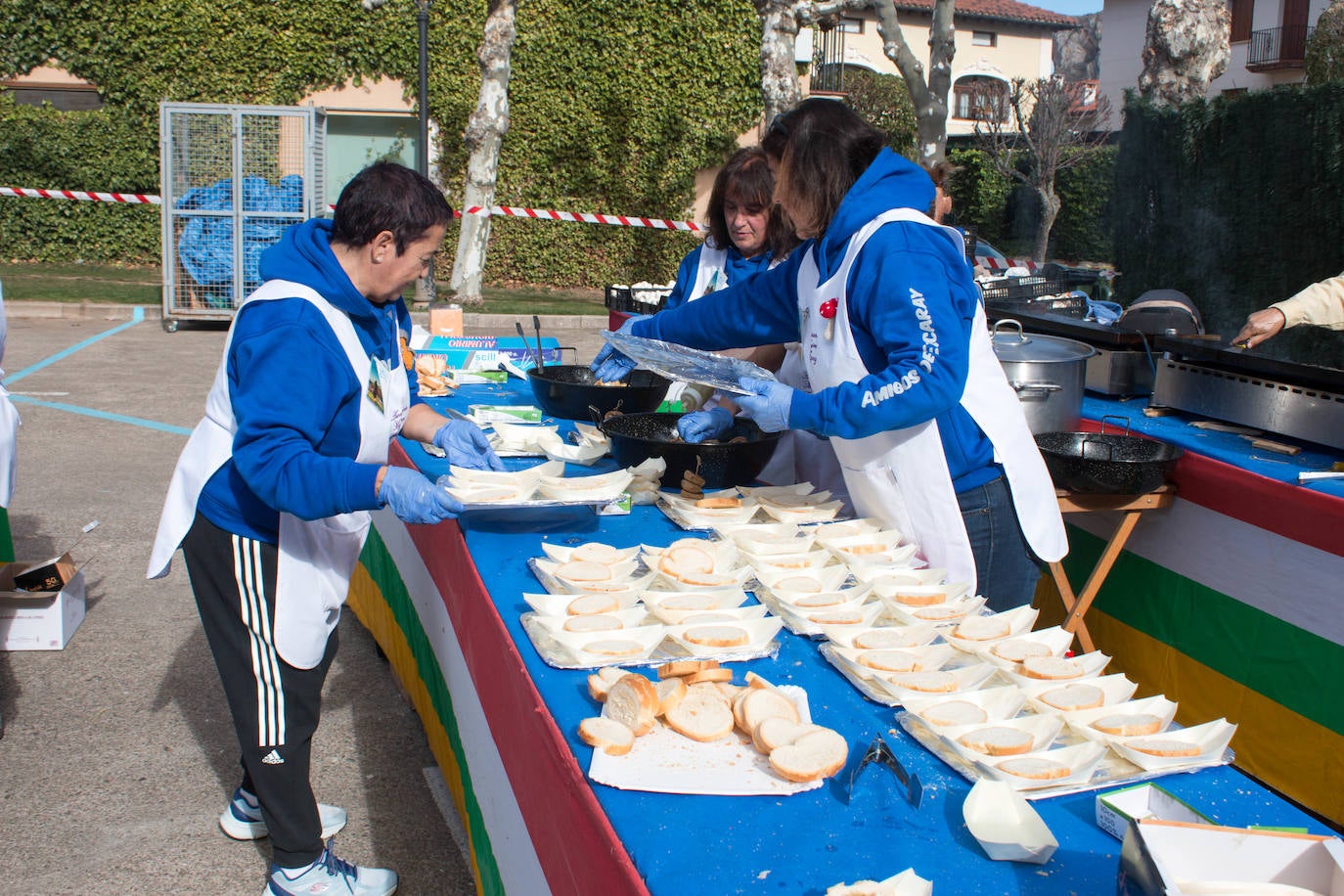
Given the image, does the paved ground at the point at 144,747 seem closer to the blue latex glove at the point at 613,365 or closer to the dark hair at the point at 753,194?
the blue latex glove at the point at 613,365

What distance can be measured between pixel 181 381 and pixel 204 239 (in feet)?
9.78

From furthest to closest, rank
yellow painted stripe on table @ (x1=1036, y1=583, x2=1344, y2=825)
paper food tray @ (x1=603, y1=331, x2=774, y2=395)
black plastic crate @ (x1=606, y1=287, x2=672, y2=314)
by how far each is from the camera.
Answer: black plastic crate @ (x1=606, y1=287, x2=672, y2=314) < yellow painted stripe on table @ (x1=1036, y1=583, x2=1344, y2=825) < paper food tray @ (x1=603, y1=331, x2=774, y2=395)

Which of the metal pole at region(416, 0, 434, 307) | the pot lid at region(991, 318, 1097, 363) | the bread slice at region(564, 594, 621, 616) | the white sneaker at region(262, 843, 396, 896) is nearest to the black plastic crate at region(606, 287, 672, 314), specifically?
the pot lid at region(991, 318, 1097, 363)

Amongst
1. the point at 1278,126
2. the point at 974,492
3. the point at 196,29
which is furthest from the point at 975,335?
the point at 196,29

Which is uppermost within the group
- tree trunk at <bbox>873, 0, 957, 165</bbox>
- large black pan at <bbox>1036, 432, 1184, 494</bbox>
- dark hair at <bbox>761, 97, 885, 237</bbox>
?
tree trunk at <bbox>873, 0, 957, 165</bbox>

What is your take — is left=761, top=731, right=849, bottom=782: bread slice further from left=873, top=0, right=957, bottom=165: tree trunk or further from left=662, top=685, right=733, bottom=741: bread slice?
left=873, top=0, right=957, bottom=165: tree trunk

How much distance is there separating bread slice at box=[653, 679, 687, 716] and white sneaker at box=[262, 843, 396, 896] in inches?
53.5

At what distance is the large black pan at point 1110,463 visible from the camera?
3.17 meters

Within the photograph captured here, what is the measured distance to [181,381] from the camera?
901 centimetres

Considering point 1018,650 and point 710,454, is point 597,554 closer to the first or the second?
point 710,454

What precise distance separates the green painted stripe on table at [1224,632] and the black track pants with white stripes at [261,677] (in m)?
2.64

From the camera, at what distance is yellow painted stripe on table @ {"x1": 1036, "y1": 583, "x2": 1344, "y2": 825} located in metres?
2.92

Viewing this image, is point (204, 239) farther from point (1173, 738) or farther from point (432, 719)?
point (1173, 738)

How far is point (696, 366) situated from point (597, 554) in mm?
555
